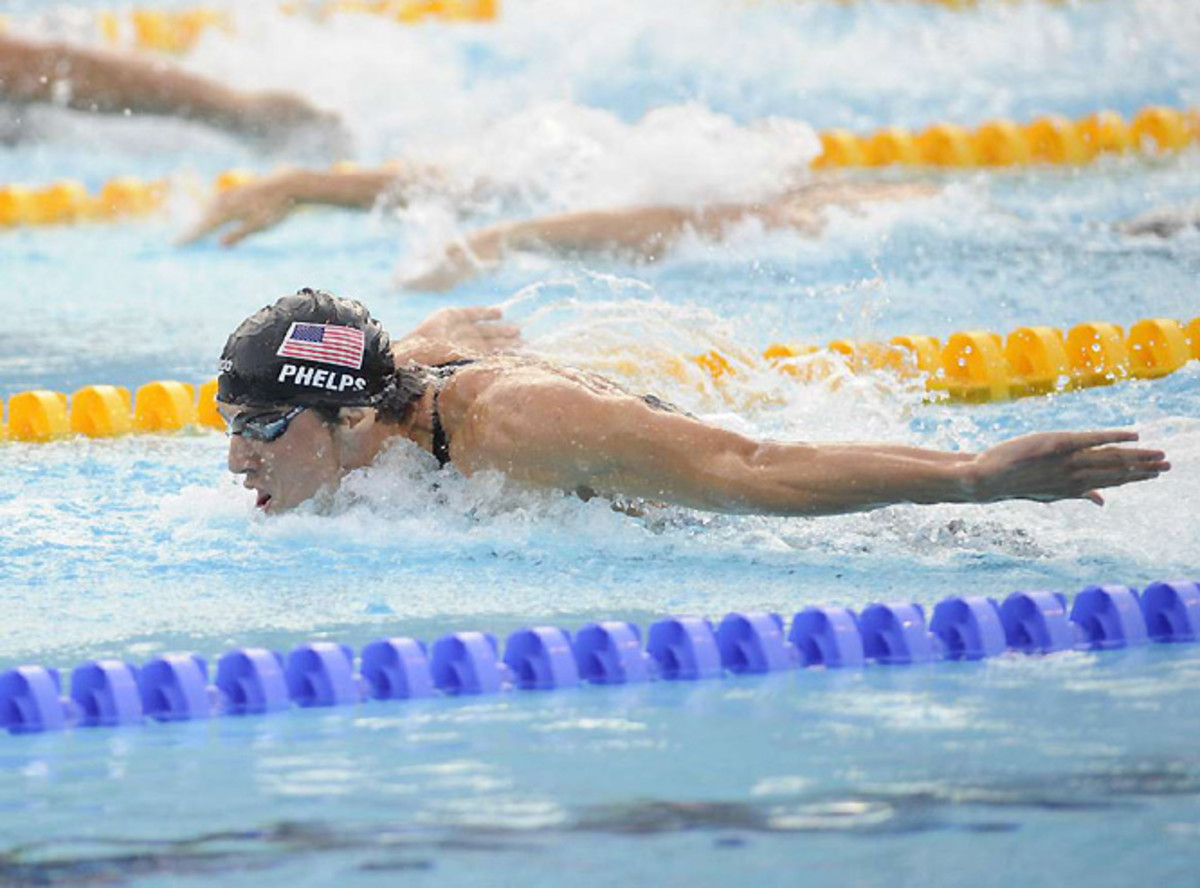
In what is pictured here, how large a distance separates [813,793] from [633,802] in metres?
0.23

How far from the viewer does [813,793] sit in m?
2.51

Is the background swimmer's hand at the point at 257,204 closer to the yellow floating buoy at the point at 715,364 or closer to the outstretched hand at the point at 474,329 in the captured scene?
the yellow floating buoy at the point at 715,364

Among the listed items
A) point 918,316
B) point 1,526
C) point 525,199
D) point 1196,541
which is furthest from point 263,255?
point 1196,541

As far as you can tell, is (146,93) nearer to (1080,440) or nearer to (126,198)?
(126,198)

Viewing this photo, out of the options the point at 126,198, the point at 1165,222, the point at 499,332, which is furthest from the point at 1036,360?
the point at 126,198

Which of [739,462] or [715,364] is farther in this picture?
[715,364]

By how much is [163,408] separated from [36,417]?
0.36m

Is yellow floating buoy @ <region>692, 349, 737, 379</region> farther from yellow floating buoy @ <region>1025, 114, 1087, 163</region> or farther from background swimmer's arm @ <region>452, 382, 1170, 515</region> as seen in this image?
yellow floating buoy @ <region>1025, 114, 1087, 163</region>

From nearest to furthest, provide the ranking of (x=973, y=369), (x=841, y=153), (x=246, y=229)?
(x=973, y=369), (x=246, y=229), (x=841, y=153)

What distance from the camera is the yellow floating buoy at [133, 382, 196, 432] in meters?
5.67

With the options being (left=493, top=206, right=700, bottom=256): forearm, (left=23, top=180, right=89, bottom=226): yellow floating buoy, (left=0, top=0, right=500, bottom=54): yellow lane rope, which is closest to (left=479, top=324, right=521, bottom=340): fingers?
(left=493, top=206, right=700, bottom=256): forearm

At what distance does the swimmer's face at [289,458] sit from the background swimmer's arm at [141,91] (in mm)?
4415

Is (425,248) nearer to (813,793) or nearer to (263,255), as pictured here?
(263,255)

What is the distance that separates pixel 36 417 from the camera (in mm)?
5605
